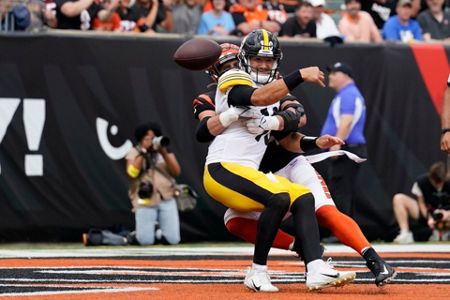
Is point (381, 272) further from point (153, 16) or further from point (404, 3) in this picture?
point (404, 3)

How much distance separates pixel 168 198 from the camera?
42.9 feet

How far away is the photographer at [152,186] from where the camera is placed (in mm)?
12836

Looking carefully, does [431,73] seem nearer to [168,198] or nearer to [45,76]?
[168,198]

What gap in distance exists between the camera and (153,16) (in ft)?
47.0

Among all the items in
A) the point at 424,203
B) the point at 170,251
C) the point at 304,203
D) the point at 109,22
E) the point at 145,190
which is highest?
the point at 109,22

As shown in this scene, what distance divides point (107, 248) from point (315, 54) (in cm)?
370

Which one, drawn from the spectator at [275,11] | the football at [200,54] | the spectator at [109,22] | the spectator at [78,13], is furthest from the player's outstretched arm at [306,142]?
the spectator at [275,11]

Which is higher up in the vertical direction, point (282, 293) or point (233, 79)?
point (233, 79)

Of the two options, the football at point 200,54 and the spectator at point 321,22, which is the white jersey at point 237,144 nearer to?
the football at point 200,54

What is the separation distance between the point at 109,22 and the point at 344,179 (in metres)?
3.40

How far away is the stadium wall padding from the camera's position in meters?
12.9

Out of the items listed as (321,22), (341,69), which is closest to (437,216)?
(341,69)

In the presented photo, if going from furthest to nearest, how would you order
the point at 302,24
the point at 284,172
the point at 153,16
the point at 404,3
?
the point at 404,3 < the point at 302,24 < the point at 153,16 < the point at 284,172

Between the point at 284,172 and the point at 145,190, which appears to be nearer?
the point at 284,172
